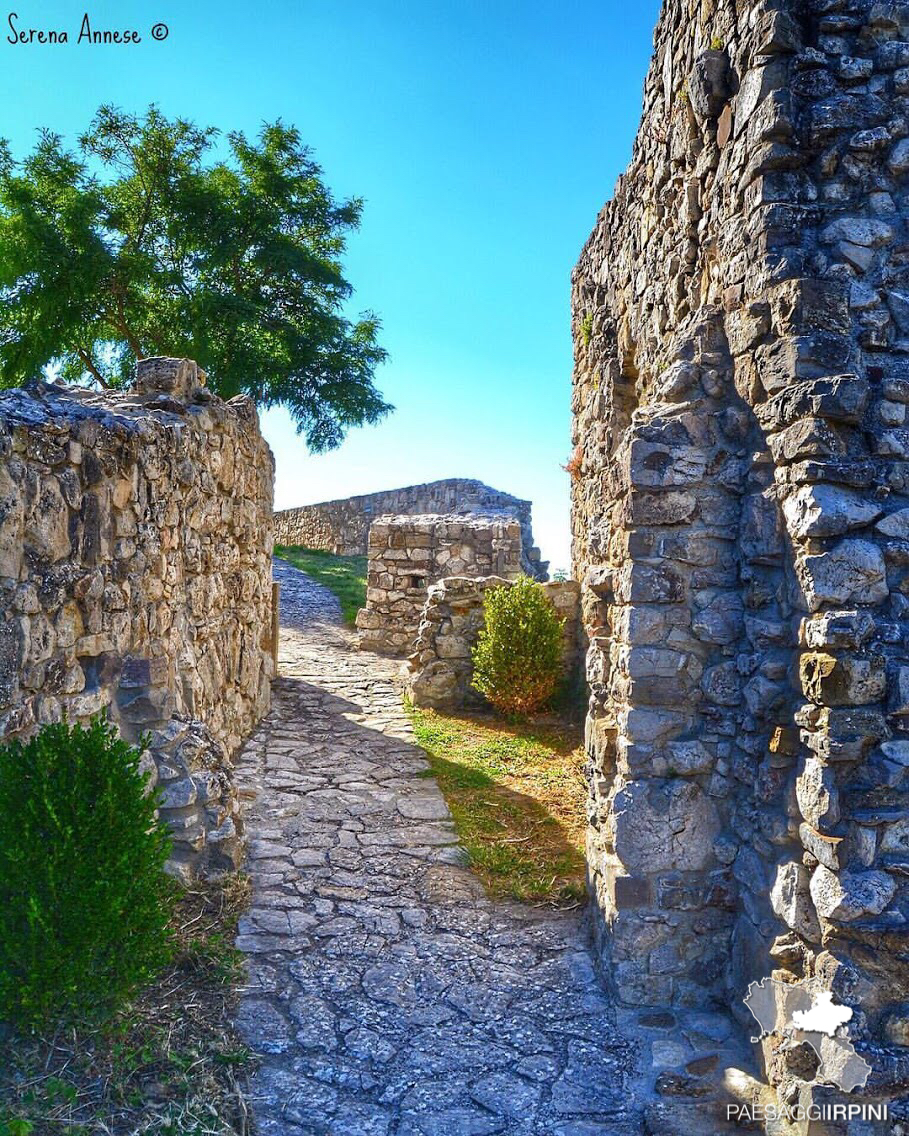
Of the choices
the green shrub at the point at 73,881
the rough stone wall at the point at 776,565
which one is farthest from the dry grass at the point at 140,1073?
the rough stone wall at the point at 776,565

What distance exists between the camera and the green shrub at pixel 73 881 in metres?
2.83

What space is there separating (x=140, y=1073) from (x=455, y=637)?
21.3 ft

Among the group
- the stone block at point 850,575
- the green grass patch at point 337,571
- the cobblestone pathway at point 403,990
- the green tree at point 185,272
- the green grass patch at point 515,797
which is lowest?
the cobblestone pathway at point 403,990

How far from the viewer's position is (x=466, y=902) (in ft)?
15.4

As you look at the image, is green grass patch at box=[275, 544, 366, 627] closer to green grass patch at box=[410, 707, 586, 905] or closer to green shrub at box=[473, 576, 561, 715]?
green shrub at box=[473, 576, 561, 715]

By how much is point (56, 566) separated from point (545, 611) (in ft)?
18.0

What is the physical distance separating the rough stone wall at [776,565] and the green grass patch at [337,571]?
10.9 m

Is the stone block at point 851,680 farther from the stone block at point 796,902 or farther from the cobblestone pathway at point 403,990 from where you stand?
the cobblestone pathway at point 403,990

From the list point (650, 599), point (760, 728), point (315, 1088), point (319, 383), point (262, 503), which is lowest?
point (315, 1088)

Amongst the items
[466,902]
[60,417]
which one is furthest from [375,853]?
[60,417]

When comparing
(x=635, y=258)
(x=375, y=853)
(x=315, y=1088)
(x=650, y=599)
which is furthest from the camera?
(x=635, y=258)

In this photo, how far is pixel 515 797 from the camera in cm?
641

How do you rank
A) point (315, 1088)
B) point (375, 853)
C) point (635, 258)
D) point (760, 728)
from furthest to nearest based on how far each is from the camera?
point (635, 258) < point (375, 853) < point (760, 728) < point (315, 1088)

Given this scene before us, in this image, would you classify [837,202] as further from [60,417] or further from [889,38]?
[60,417]
